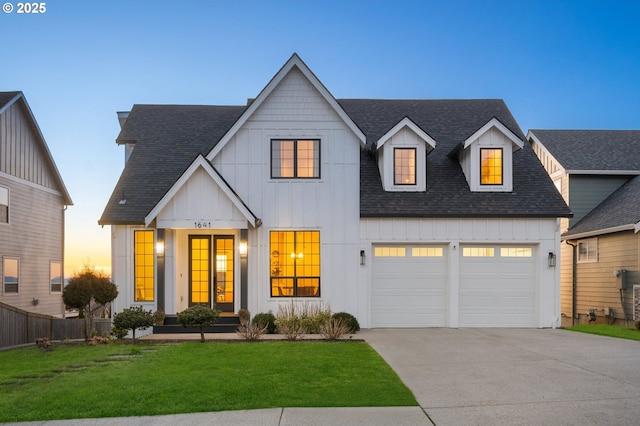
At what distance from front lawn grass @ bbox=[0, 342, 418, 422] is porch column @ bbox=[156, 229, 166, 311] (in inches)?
145

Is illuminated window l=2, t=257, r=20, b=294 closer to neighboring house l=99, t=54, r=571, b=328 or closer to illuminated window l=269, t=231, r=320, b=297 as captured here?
neighboring house l=99, t=54, r=571, b=328

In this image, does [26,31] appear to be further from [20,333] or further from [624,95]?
[624,95]

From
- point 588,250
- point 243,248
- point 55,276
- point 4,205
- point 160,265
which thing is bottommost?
point 55,276

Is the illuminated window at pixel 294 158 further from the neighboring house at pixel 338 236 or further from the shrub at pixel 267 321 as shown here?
the shrub at pixel 267 321

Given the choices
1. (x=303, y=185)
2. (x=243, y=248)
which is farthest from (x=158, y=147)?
(x=303, y=185)

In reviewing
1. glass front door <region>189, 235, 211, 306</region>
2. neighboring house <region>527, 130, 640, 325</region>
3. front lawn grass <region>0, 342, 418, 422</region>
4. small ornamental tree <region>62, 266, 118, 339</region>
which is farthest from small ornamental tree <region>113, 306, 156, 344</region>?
neighboring house <region>527, 130, 640, 325</region>

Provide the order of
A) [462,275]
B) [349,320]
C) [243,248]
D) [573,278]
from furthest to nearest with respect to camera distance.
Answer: [573,278] → [462,275] → [243,248] → [349,320]

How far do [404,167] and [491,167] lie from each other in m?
2.90

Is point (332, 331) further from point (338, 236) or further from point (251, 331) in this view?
point (338, 236)

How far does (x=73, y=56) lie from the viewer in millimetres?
20172

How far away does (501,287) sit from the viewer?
17094mm

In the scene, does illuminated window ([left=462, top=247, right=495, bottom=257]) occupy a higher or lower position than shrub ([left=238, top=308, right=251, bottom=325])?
higher

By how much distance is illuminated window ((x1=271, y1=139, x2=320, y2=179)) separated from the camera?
16859 mm

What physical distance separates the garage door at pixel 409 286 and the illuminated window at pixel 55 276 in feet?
49.2
